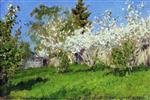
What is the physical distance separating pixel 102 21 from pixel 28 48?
33851mm

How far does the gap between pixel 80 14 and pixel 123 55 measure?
3853 cm

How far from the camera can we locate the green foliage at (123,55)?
40312mm

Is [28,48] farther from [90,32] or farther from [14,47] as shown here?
[14,47]

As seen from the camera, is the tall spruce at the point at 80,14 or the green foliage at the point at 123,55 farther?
the tall spruce at the point at 80,14

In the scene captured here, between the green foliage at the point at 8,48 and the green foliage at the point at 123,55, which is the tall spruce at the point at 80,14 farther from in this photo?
the green foliage at the point at 8,48

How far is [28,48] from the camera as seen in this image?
85.1m

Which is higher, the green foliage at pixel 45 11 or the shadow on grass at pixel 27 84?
the green foliage at pixel 45 11

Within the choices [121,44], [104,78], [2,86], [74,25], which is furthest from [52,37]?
[2,86]

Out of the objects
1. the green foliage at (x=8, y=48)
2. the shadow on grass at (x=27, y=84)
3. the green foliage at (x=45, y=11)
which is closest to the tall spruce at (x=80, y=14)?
the green foliage at (x=45, y=11)

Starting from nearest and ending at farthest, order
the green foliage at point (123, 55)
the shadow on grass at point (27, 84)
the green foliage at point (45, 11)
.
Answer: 1. the shadow on grass at point (27, 84)
2. the green foliage at point (123, 55)
3. the green foliage at point (45, 11)

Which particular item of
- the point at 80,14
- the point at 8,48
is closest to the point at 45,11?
the point at 80,14

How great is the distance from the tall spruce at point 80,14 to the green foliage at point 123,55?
33657 mm

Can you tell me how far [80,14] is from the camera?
7881cm

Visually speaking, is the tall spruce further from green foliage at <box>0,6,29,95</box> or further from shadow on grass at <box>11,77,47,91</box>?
green foliage at <box>0,6,29,95</box>
